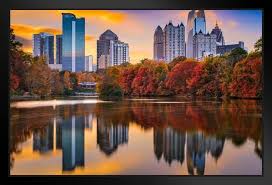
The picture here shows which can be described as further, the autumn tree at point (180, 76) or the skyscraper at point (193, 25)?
the autumn tree at point (180, 76)

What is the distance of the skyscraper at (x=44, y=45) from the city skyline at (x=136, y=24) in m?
0.04

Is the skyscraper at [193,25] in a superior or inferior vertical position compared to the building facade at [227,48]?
superior

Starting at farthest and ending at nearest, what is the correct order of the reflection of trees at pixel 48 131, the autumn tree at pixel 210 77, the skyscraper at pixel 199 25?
the autumn tree at pixel 210 77 → the skyscraper at pixel 199 25 → the reflection of trees at pixel 48 131

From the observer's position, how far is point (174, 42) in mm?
3445

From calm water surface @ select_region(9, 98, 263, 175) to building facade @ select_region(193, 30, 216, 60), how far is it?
18.9 inches

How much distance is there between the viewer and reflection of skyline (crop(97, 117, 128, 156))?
10.9 ft

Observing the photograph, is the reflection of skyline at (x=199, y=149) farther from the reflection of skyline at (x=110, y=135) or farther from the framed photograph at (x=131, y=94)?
the reflection of skyline at (x=110, y=135)

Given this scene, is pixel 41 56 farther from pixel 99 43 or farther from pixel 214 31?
pixel 214 31

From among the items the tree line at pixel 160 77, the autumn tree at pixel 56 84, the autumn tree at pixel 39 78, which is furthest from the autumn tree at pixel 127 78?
the autumn tree at pixel 39 78

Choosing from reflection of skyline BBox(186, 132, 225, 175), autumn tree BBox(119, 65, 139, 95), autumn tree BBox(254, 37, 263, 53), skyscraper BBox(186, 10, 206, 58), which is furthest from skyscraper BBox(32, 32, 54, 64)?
autumn tree BBox(254, 37, 263, 53)

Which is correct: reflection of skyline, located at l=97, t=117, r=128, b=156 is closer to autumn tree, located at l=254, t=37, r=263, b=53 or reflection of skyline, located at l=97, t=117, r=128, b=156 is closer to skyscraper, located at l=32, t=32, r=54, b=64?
skyscraper, located at l=32, t=32, r=54, b=64

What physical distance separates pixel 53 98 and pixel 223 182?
4.96 feet

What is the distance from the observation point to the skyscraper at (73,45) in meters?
3.37

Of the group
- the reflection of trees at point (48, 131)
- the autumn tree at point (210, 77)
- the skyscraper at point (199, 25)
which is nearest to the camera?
the reflection of trees at point (48, 131)
